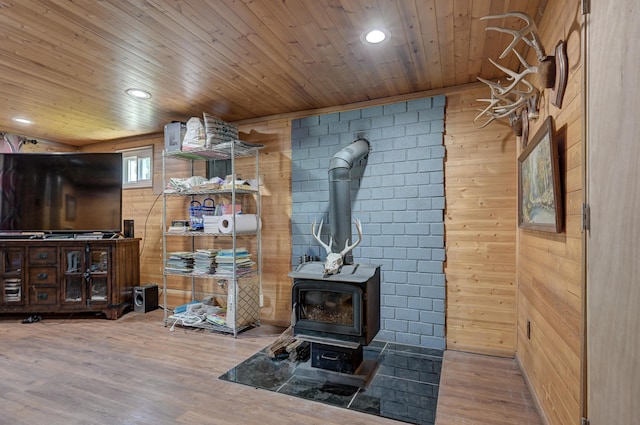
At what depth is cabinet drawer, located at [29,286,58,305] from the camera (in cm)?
397

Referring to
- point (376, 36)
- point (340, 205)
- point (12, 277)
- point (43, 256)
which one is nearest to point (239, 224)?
point (340, 205)

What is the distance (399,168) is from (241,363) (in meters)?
2.25

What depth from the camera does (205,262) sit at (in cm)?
Answer: 363

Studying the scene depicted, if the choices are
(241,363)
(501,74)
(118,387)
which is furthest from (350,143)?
(118,387)

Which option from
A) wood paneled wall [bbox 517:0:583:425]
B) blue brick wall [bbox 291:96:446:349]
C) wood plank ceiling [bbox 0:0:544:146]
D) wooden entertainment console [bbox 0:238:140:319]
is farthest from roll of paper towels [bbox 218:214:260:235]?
wood paneled wall [bbox 517:0:583:425]

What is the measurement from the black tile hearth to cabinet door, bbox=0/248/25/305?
3.27 m

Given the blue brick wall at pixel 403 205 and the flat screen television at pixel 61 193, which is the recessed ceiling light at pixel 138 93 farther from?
the blue brick wall at pixel 403 205

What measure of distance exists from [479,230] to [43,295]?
4936 millimetres

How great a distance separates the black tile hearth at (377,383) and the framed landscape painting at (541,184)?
132 cm

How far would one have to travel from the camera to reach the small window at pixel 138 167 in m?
4.71

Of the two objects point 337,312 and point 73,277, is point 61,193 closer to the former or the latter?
point 73,277

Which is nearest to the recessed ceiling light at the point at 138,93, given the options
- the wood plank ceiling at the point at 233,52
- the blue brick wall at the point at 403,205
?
the wood plank ceiling at the point at 233,52

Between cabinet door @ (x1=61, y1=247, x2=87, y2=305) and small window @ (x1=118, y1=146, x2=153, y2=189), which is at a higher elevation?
small window @ (x1=118, y1=146, x2=153, y2=189)

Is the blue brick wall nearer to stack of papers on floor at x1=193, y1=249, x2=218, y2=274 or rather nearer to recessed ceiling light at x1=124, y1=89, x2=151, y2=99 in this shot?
stack of papers on floor at x1=193, y1=249, x2=218, y2=274
